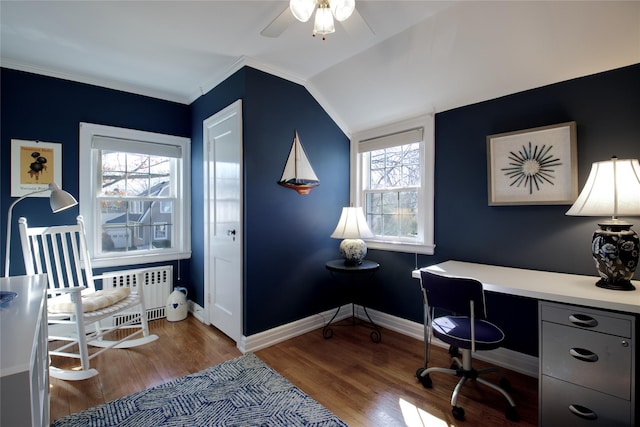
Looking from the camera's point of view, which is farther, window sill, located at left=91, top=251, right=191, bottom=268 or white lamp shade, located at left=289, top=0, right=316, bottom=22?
window sill, located at left=91, top=251, right=191, bottom=268

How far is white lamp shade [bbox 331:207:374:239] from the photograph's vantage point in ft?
9.14

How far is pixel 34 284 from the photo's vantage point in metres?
1.56

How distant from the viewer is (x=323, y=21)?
5.02 ft

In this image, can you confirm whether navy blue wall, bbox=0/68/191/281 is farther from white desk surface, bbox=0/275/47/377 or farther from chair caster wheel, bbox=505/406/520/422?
chair caster wheel, bbox=505/406/520/422

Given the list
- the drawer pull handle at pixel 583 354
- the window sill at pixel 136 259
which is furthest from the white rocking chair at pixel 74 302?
the drawer pull handle at pixel 583 354

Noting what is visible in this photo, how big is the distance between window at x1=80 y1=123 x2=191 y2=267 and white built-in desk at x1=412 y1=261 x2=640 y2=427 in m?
3.32

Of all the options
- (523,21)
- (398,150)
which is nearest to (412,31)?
(523,21)

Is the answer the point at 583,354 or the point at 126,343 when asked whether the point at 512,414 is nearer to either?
the point at 583,354

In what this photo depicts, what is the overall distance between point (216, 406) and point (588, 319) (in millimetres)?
2134

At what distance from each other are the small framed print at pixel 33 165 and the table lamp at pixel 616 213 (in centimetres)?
414

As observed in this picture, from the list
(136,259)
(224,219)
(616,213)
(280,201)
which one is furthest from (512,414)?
(136,259)

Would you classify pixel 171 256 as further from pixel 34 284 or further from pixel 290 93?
pixel 290 93

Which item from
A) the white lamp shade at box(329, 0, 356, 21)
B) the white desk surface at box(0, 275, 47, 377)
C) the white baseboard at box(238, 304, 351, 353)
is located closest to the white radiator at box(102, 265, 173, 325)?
the white baseboard at box(238, 304, 351, 353)

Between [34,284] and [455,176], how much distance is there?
9.78 ft
